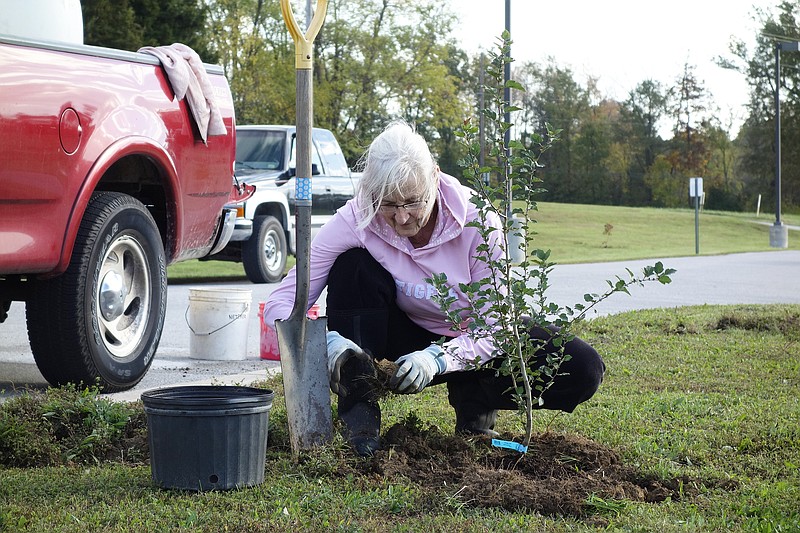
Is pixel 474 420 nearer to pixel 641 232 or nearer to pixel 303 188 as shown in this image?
pixel 303 188

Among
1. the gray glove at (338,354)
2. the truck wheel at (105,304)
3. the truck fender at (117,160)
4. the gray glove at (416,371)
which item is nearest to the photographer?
the gray glove at (416,371)

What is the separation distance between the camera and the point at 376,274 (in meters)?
3.67

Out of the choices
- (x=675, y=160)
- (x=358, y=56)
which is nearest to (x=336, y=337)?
(x=358, y=56)

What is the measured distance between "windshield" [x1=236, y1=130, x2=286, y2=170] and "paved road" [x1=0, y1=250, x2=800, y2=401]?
1.66 metres

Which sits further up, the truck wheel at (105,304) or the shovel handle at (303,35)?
the shovel handle at (303,35)

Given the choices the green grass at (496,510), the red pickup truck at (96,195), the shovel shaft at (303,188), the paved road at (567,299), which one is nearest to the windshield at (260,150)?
the paved road at (567,299)

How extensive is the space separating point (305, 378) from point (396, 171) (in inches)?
30.6

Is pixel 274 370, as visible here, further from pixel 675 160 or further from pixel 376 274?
pixel 675 160

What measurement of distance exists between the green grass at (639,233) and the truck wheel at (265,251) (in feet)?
28.3

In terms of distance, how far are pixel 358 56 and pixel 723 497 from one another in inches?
1253

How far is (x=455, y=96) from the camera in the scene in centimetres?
3503

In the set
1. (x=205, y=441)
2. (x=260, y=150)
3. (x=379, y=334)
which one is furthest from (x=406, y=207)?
(x=260, y=150)

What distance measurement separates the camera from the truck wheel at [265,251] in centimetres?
1207

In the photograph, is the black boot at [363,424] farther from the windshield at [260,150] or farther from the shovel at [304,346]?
the windshield at [260,150]
